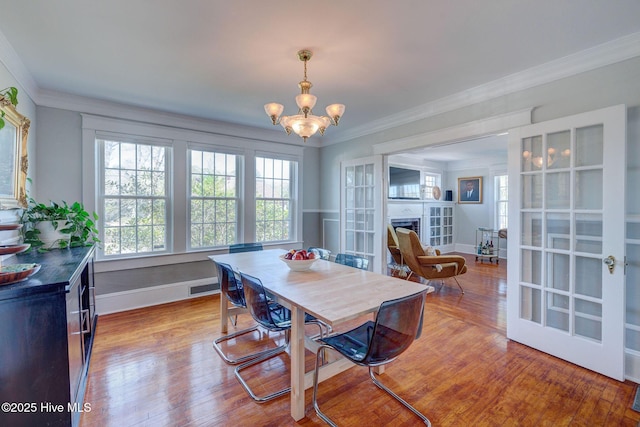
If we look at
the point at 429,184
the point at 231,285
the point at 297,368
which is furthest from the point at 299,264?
the point at 429,184

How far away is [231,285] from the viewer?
98.8 inches

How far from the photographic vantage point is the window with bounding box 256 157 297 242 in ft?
15.7

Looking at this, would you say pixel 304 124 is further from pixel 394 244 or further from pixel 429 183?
pixel 429 183

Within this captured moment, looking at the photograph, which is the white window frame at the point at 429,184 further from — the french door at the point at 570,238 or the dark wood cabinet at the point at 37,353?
the dark wood cabinet at the point at 37,353

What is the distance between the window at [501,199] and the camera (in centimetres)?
716

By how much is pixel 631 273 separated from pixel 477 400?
158 centimetres

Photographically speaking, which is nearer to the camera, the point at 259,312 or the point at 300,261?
the point at 259,312

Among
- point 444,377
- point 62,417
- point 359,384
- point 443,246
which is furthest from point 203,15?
point 443,246

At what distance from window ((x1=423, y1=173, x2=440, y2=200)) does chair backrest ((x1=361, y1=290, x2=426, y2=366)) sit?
6.37 meters

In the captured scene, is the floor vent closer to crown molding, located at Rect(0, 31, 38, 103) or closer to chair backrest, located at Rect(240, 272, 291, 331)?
chair backrest, located at Rect(240, 272, 291, 331)

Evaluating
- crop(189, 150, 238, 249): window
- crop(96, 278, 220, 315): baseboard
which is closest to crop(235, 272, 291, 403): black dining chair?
crop(96, 278, 220, 315): baseboard

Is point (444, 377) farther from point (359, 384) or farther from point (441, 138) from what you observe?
point (441, 138)

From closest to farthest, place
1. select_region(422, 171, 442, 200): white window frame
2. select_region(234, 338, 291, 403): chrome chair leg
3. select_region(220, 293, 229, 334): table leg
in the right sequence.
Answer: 1. select_region(234, 338, 291, 403): chrome chair leg
2. select_region(220, 293, 229, 334): table leg
3. select_region(422, 171, 442, 200): white window frame

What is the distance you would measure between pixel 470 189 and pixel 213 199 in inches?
Answer: 267
